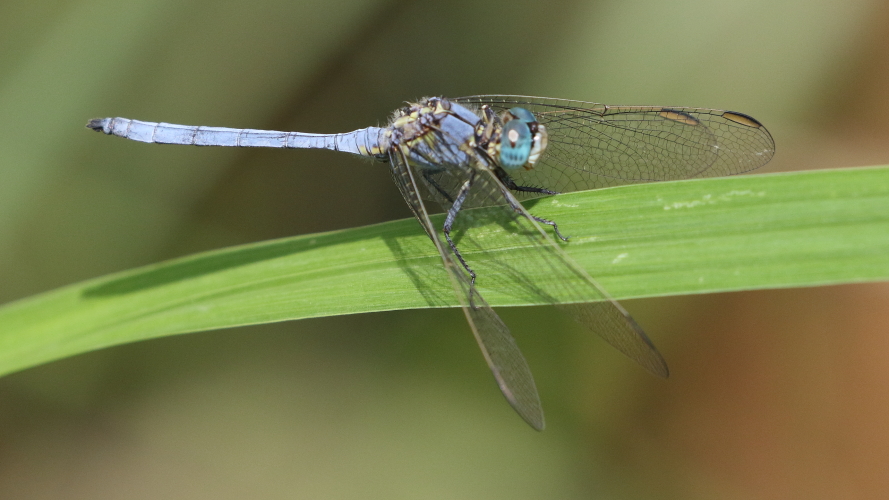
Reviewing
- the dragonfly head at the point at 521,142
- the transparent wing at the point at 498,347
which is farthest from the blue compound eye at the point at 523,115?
the transparent wing at the point at 498,347

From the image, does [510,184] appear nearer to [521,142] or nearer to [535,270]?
[521,142]

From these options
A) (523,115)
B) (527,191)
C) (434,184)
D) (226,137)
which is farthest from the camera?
(226,137)

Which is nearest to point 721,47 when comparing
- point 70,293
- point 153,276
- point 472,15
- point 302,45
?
point 472,15

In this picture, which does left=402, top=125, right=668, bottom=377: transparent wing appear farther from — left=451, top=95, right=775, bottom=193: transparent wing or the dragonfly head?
left=451, top=95, right=775, bottom=193: transparent wing

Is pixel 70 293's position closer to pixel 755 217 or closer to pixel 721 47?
pixel 755 217

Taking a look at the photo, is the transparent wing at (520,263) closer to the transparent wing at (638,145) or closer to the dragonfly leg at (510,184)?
the dragonfly leg at (510,184)

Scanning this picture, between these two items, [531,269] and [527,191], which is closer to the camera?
[531,269]

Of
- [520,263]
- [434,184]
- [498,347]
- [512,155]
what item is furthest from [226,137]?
[498,347]
